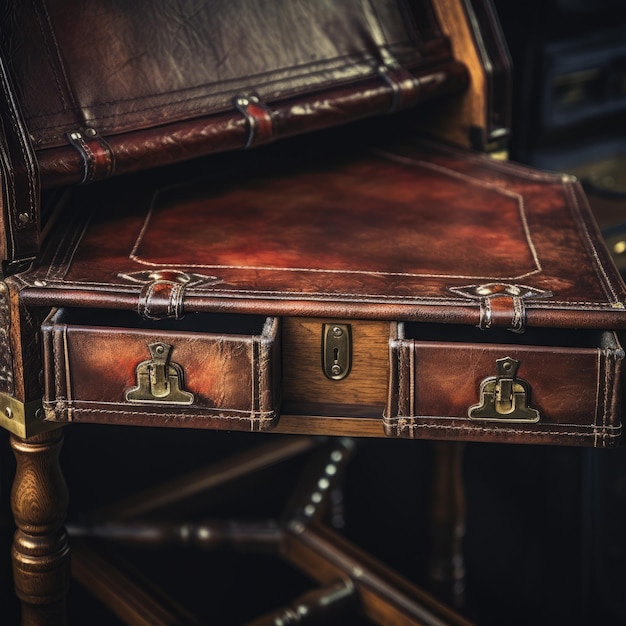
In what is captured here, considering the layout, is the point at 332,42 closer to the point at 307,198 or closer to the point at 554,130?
the point at 307,198

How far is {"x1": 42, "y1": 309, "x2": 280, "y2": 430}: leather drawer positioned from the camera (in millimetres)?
1513

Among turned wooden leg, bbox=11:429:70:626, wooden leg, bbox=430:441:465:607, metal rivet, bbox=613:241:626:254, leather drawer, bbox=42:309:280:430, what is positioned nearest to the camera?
leather drawer, bbox=42:309:280:430

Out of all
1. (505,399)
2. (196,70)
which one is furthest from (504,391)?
(196,70)

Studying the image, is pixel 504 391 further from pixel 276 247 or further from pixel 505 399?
pixel 276 247

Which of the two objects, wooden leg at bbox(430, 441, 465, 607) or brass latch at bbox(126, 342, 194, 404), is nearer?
brass latch at bbox(126, 342, 194, 404)

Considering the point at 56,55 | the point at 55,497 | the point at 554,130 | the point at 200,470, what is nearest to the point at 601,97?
the point at 554,130

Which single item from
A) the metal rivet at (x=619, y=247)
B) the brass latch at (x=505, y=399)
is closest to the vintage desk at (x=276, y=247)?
the brass latch at (x=505, y=399)

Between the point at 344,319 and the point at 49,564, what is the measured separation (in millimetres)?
548

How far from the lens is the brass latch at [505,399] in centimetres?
152

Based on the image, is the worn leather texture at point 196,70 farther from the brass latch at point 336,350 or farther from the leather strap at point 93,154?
the brass latch at point 336,350

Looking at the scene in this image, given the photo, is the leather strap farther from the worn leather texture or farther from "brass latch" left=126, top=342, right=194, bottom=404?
"brass latch" left=126, top=342, right=194, bottom=404

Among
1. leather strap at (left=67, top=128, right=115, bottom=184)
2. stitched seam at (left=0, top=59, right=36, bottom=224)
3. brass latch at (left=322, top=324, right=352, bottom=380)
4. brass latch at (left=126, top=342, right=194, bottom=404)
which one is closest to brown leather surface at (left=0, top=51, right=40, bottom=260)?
stitched seam at (left=0, top=59, right=36, bottom=224)

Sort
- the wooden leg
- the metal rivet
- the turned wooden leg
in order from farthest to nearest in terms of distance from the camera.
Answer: the wooden leg
the metal rivet
the turned wooden leg

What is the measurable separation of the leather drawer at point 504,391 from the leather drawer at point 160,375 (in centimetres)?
17
